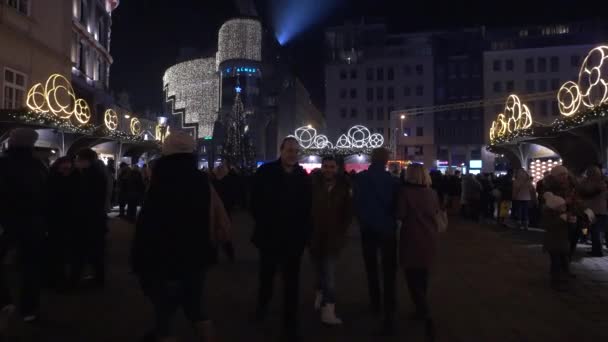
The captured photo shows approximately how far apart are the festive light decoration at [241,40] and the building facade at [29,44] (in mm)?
43925

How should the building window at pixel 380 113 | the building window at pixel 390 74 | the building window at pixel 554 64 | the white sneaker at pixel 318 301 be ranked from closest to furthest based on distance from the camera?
the white sneaker at pixel 318 301 → the building window at pixel 554 64 → the building window at pixel 390 74 → the building window at pixel 380 113

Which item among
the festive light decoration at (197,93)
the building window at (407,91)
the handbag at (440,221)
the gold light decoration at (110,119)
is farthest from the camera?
the festive light decoration at (197,93)

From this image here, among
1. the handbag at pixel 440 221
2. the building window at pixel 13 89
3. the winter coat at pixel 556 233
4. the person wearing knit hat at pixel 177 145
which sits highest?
the building window at pixel 13 89

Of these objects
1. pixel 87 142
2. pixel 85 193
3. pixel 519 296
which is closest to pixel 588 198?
pixel 519 296

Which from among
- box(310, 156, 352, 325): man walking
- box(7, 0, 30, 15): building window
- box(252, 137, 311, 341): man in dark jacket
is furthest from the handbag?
box(7, 0, 30, 15): building window

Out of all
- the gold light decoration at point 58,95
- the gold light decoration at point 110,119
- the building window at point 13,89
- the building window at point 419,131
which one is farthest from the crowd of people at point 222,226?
the building window at point 419,131

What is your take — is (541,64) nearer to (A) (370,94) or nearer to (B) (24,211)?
(A) (370,94)

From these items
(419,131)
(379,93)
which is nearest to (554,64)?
(419,131)

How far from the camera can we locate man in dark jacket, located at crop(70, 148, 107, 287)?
605cm

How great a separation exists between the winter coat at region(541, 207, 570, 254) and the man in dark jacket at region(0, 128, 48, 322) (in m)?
6.46

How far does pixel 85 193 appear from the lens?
6043mm

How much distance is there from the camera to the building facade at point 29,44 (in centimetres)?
1839

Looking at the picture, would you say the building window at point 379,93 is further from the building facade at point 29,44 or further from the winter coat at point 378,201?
the winter coat at point 378,201

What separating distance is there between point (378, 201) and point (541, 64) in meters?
58.0
